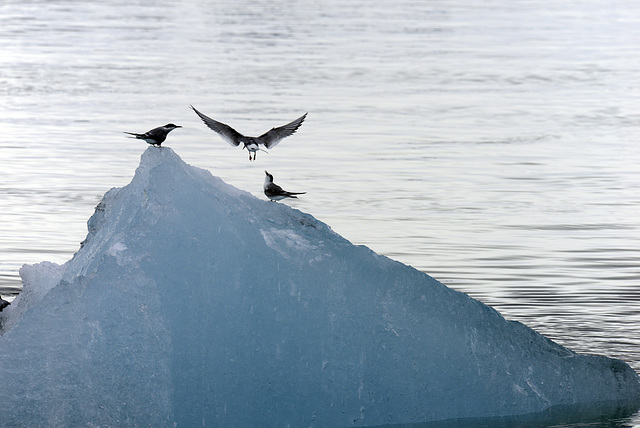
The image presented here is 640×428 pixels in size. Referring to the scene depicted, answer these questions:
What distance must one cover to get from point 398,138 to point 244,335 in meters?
15.1

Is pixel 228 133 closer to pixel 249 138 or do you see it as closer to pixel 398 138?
pixel 249 138

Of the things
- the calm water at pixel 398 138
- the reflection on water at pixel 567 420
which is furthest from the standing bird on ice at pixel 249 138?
the calm water at pixel 398 138

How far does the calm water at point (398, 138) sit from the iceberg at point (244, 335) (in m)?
1.16

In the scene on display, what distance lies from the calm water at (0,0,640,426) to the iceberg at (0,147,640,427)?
1.16 meters

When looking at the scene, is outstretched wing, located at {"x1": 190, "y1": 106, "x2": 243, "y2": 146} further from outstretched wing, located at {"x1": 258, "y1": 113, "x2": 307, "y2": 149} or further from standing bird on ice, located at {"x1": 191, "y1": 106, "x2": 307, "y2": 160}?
outstretched wing, located at {"x1": 258, "y1": 113, "x2": 307, "y2": 149}

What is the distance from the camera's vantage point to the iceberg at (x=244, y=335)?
7660 mm

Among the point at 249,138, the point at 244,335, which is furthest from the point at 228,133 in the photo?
the point at 244,335

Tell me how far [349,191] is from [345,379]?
10.0m

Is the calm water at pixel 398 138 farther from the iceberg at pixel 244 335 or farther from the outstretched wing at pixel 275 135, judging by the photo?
the outstretched wing at pixel 275 135

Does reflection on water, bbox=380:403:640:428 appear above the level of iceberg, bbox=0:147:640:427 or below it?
below

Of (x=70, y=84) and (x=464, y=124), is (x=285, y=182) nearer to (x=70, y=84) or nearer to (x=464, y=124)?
(x=464, y=124)

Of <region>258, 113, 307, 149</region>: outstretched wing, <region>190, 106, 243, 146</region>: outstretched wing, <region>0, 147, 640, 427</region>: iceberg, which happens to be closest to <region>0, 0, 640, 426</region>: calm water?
<region>0, 147, 640, 427</region>: iceberg

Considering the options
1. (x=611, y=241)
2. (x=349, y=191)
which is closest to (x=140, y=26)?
(x=349, y=191)

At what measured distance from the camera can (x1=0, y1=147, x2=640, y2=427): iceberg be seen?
7660mm
